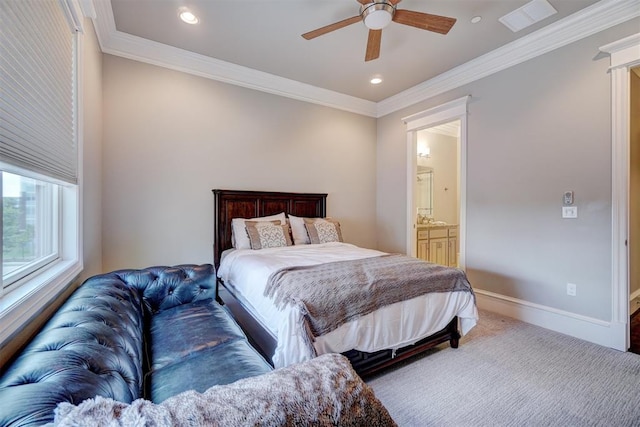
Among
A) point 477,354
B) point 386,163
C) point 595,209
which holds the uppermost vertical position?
point 386,163

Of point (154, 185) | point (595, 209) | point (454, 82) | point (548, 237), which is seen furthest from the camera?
point (454, 82)

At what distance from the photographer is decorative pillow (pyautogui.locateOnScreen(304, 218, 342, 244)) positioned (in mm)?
3695

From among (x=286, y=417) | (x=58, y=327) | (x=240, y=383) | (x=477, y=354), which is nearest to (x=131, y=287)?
(x=58, y=327)

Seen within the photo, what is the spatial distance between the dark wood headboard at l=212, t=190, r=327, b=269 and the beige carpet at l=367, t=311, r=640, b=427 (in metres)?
2.40

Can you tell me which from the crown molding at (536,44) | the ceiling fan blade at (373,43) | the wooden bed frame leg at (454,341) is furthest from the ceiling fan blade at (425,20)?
the wooden bed frame leg at (454,341)

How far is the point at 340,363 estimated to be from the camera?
0.84 m

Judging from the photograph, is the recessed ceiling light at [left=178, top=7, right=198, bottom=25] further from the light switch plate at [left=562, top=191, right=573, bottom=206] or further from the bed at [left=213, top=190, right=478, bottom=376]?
the light switch plate at [left=562, top=191, right=573, bottom=206]

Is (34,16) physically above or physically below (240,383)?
above

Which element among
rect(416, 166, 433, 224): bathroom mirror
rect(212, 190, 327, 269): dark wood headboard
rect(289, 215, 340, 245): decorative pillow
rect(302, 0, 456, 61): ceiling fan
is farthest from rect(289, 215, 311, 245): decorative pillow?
rect(416, 166, 433, 224): bathroom mirror

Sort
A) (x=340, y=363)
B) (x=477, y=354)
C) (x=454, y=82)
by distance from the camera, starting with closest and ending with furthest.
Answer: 1. (x=340, y=363)
2. (x=477, y=354)
3. (x=454, y=82)

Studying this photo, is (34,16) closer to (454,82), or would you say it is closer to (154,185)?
(154,185)

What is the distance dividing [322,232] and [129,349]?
2710 mm

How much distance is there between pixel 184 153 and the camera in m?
3.36

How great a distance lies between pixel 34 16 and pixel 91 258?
6.05 feet
